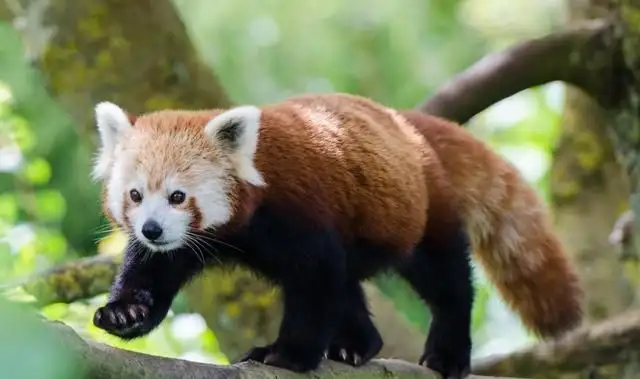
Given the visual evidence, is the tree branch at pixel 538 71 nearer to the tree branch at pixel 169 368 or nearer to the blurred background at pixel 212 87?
the blurred background at pixel 212 87

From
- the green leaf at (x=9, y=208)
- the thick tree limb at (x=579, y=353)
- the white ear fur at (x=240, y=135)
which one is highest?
the white ear fur at (x=240, y=135)

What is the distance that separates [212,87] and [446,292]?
4.12 feet

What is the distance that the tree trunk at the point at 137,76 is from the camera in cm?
306

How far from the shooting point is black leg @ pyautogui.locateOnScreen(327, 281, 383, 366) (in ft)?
7.28

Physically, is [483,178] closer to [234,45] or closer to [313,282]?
[313,282]

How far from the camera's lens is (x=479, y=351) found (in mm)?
4852

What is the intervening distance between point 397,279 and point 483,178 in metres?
0.38

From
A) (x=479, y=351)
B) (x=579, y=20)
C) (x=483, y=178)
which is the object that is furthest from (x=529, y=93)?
(x=483, y=178)

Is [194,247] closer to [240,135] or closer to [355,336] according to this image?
[240,135]

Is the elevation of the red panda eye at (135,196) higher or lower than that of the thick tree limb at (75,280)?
→ higher

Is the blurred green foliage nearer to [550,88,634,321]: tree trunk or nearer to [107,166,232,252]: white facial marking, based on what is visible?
[550,88,634,321]: tree trunk

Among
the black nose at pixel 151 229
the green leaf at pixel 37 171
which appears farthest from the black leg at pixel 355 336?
the green leaf at pixel 37 171

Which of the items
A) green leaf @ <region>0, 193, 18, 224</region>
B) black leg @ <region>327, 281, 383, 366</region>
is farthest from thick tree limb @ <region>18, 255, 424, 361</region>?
black leg @ <region>327, 281, 383, 366</region>

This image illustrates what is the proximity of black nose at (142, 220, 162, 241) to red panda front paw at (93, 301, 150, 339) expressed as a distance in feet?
0.68
